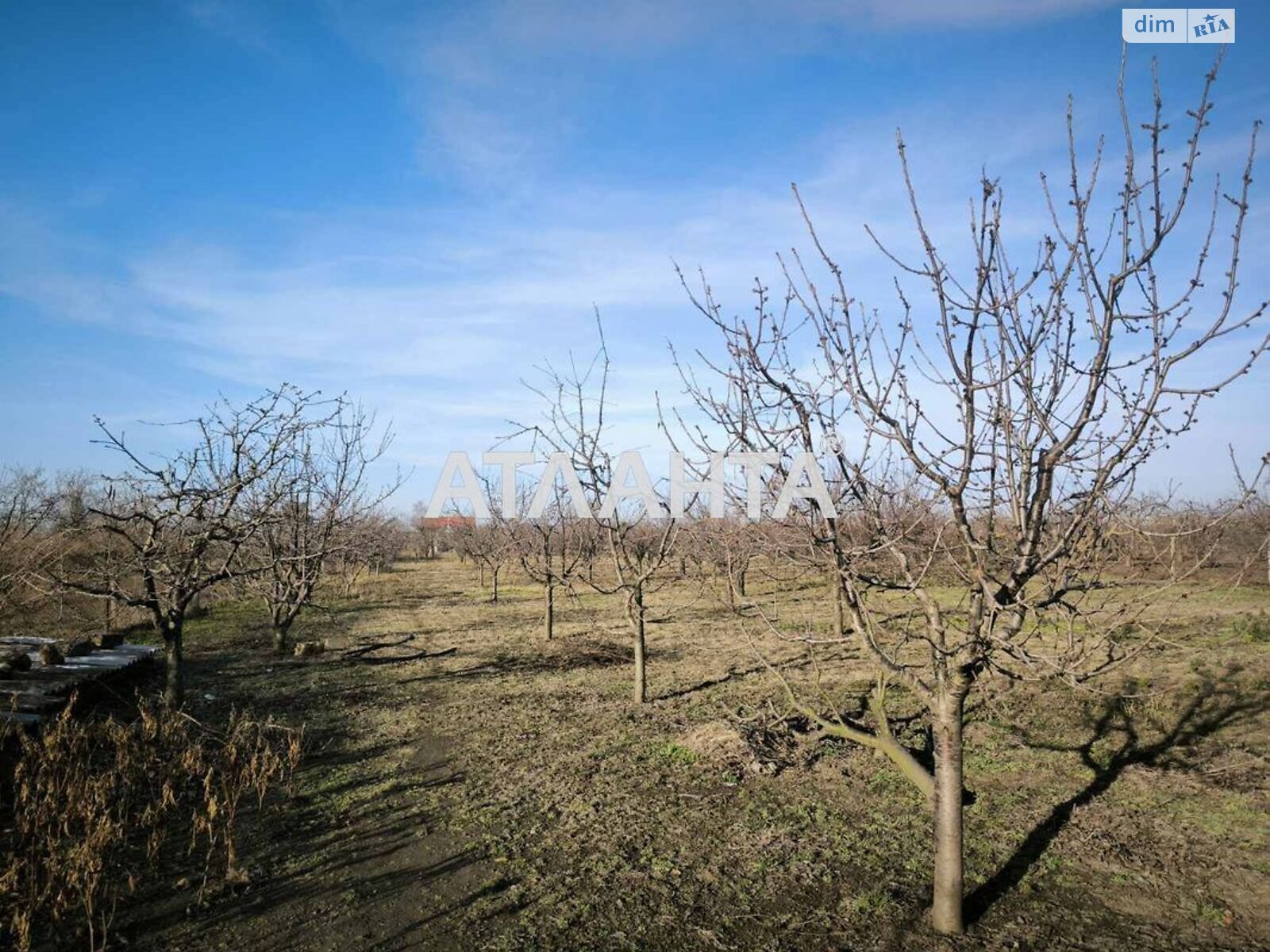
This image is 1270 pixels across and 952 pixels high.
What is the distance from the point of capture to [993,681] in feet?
28.2

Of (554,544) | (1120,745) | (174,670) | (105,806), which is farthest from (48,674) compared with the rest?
(554,544)

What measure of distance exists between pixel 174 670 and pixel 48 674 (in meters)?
2.56

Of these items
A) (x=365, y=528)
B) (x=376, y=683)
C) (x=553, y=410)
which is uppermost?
(x=553, y=410)

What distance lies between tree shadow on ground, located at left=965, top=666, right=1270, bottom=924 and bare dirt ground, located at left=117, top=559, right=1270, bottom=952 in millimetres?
26

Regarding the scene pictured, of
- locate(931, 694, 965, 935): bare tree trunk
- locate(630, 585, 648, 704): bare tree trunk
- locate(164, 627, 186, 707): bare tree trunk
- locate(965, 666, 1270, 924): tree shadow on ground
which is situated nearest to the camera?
locate(931, 694, 965, 935): bare tree trunk

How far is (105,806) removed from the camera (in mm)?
4680

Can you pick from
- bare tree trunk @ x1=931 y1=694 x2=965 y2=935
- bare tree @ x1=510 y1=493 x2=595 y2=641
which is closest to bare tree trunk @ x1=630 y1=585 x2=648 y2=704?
bare tree @ x1=510 y1=493 x2=595 y2=641

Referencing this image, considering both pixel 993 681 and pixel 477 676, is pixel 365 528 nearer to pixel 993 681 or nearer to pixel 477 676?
pixel 477 676

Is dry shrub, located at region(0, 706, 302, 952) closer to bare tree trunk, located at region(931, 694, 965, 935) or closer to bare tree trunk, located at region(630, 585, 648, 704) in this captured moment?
bare tree trunk, located at region(630, 585, 648, 704)

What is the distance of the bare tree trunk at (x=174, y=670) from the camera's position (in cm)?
696

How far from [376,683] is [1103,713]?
8834 millimetres

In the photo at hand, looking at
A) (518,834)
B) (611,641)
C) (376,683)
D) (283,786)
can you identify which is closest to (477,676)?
(376,683)

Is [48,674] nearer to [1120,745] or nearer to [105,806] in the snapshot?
[105,806]

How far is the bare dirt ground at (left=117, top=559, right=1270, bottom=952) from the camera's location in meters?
3.63
